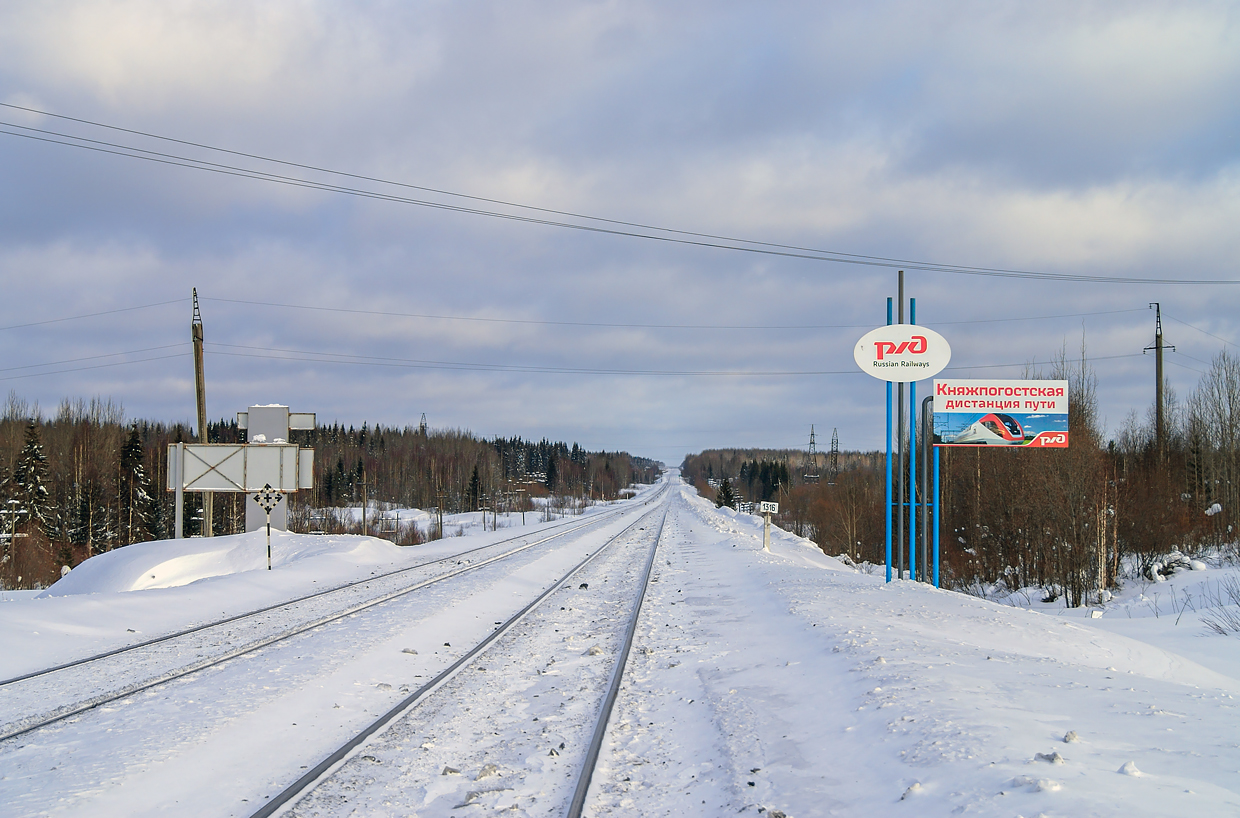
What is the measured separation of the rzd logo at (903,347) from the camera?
62.3 feet

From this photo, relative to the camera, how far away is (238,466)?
26.7m

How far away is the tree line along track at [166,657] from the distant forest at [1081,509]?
19.7 metres

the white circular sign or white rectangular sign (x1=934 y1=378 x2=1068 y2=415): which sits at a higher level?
the white circular sign

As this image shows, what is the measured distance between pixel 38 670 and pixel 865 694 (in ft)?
29.9

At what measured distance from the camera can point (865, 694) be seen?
7156mm

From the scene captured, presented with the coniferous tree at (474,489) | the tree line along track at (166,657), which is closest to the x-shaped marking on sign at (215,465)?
the tree line along track at (166,657)

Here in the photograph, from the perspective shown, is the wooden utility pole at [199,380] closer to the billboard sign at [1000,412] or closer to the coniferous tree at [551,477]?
the billboard sign at [1000,412]

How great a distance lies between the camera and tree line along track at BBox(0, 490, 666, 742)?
7.10 m

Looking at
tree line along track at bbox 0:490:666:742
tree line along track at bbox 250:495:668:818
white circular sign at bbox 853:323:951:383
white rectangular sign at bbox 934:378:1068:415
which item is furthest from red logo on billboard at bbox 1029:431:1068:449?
tree line along track at bbox 0:490:666:742

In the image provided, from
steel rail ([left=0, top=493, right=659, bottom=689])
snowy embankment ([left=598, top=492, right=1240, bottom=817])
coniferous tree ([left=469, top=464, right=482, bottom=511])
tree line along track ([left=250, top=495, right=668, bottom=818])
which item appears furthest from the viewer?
coniferous tree ([left=469, top=464, right=482, bottom=511])

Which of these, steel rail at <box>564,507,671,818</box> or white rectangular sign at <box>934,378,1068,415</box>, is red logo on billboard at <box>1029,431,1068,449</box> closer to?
white rectangular sign at <box>934,378,1068,415</box>

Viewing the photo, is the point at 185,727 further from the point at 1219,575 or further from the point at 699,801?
the point at 1219,575

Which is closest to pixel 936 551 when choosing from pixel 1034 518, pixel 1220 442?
pixel 1034 518

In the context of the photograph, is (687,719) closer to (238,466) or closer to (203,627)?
(203,627)
